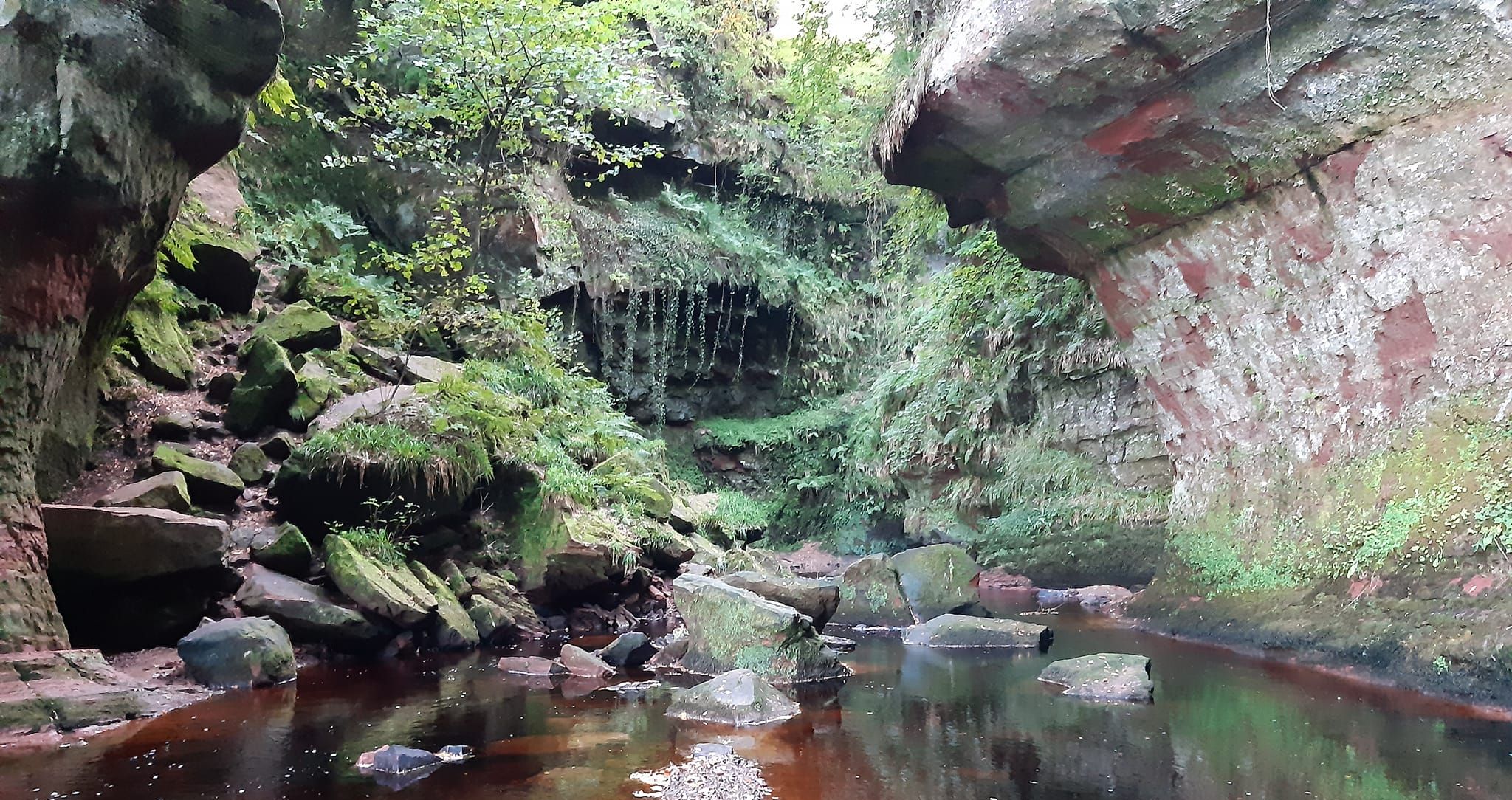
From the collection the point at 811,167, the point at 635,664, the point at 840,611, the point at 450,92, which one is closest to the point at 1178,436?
the point at 840,611

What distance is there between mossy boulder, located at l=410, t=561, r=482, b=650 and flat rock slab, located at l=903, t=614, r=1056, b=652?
419 centimetres

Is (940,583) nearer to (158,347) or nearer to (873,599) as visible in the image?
(873,599)

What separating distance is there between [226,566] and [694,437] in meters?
14.5

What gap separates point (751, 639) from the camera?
21.6 feet

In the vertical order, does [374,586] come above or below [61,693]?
above

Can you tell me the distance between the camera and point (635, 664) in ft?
23.2

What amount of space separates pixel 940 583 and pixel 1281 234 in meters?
4.90

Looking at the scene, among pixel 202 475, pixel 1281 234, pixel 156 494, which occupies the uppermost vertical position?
pixel 1281 234

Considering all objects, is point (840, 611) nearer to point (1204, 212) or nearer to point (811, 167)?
point (1204, 212)

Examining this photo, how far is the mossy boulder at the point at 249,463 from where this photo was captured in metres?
7.30

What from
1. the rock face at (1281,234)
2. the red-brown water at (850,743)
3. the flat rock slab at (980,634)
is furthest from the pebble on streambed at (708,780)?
the rock face at (1281,234)

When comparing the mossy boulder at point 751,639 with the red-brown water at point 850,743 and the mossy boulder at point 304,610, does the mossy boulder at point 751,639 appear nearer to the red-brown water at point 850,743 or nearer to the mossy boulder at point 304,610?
the red-brown water at point 850,743

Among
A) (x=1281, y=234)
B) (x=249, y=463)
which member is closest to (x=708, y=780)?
(x=249, y=463)

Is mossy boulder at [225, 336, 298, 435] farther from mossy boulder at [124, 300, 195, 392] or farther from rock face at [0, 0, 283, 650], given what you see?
rock face at [0, 0, 283, 650]
